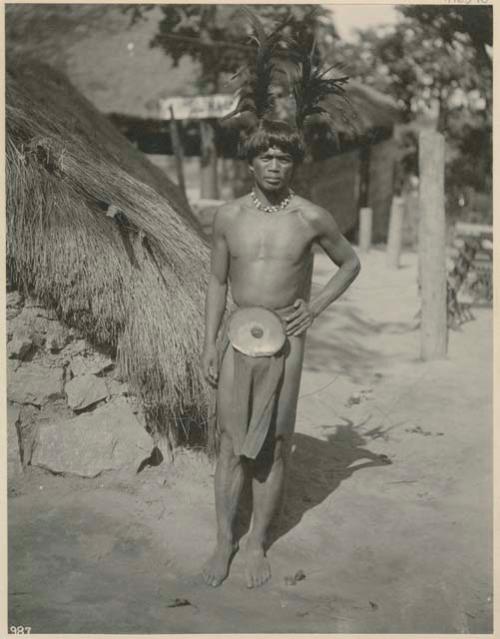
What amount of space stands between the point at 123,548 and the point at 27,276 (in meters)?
1.42

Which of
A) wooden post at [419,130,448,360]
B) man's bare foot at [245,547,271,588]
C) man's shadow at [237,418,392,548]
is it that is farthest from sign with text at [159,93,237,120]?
man's bare foot at [245,547,271,588]

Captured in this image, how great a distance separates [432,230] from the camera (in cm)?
701

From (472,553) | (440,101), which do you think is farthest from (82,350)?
(440,101)

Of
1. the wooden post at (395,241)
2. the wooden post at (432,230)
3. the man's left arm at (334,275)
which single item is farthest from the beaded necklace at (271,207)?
the wooden post at (395,241)

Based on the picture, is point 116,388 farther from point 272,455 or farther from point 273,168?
point 273,168

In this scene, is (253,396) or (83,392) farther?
(83,392)

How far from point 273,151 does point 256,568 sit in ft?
5.61

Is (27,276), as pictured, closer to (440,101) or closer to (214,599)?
(214,599)

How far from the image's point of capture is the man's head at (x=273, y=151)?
112 inches

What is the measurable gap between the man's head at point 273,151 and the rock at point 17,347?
5.25ft

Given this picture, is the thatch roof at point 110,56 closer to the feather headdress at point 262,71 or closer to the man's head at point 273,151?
the feather headdress at point 262,71

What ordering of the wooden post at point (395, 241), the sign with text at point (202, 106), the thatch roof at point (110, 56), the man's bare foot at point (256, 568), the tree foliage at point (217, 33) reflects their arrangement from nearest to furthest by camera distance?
the man's bare foot at point (256, 568) → the tree foliage at point (217, 33) → the sign with text at point (202, 106) → the wooden post at point (395, 241) → the thatch roof at point (110, 56)

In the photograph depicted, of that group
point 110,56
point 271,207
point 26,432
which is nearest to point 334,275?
point 271,207

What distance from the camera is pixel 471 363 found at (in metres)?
7.02
